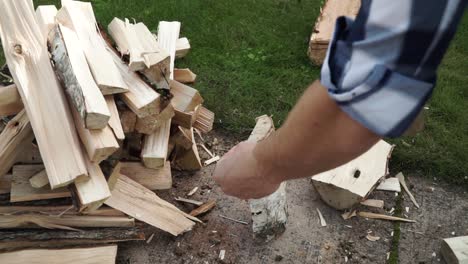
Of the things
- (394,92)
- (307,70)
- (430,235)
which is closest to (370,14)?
(394,92)

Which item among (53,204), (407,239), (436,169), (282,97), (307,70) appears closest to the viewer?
(53,204)

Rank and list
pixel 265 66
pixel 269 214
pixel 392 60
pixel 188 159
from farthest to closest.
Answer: pixel 265 66, pixel 188 159, pixel 269 214, pixel 392 60

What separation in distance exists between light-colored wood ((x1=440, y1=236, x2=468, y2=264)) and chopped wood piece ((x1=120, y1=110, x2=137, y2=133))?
6.04 feet

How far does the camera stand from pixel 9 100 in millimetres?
2795

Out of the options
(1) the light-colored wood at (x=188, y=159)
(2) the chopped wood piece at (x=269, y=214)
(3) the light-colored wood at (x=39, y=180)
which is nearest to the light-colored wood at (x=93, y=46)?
→ (3) the light-colored wood at (x=39, y=180)

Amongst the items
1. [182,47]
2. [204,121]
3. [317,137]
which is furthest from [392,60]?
[182,47]

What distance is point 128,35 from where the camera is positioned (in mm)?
3223

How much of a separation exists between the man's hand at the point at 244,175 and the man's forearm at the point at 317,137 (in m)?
0.13

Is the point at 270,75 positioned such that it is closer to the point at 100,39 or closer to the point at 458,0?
the point at 100,39

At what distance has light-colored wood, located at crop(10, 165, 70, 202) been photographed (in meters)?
2.74

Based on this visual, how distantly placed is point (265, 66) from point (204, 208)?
1.54 m

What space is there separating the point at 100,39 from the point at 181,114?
640 millimetres

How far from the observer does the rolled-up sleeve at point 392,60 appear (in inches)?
38.5

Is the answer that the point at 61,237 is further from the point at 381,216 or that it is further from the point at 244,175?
the point at 381,216
